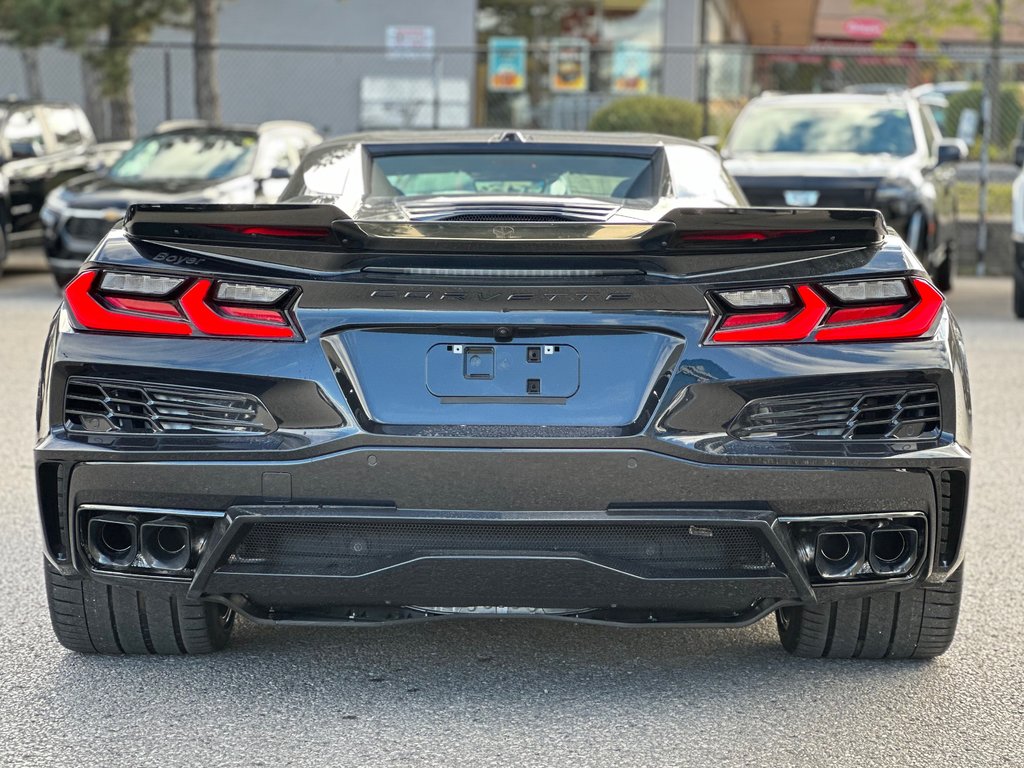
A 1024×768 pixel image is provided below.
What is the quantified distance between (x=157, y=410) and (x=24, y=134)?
1365 cm

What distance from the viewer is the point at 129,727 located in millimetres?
3605

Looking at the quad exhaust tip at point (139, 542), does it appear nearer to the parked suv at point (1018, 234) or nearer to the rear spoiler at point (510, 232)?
the rear spoiler at point (510, 232)

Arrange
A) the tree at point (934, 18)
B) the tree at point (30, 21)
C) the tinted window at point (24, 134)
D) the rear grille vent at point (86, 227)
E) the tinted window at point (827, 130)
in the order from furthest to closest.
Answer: the tree at point (934, 18), the tree at point (30, 21), the tinted window at point (24, 134), the tinted window at point (827, 130), the rear grille vent at point (86, 227)

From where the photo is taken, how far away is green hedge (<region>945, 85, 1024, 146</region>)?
93.8 ft

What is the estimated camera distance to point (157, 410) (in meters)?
3.53

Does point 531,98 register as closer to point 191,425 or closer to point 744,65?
point 744,65

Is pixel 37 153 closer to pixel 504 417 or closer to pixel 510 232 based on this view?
pixel 510 232

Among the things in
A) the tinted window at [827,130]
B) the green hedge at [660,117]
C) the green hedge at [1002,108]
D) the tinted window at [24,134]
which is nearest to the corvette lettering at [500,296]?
the tinted window at [827,130]

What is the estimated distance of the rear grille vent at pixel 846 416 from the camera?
3.49 metres

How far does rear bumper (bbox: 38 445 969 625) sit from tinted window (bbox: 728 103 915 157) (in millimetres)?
10818

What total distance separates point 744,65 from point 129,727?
21892 mm

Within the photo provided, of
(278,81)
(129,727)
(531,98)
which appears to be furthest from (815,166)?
(278,81)

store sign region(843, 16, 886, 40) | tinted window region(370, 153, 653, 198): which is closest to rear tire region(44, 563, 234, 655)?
tinted window region(370, 153, 653, 198)

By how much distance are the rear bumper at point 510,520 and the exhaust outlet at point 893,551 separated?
3cm
